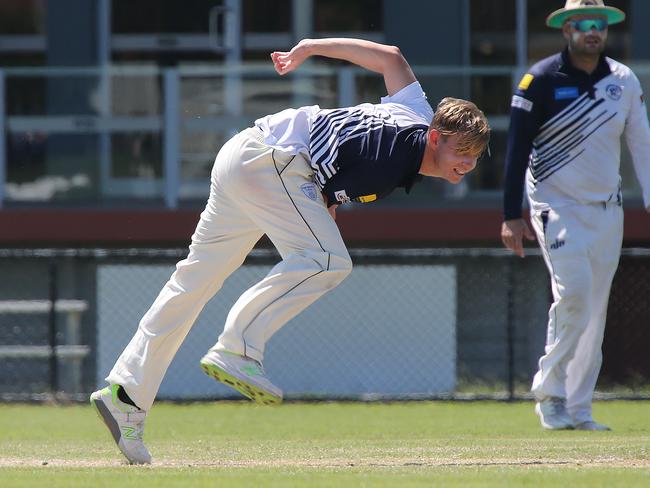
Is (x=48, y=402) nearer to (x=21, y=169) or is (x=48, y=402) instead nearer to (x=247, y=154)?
(x=21, y=169)

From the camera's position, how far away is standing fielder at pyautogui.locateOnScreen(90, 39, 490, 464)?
19.2 ft

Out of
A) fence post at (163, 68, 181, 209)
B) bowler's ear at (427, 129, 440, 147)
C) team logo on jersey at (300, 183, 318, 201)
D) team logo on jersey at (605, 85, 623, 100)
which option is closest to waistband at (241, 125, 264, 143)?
team logo on jersey at (300, 183, 318, 201)

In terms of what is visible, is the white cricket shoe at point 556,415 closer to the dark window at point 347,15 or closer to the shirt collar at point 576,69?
the shirt collar at point 576,69

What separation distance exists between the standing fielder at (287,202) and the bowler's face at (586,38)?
2.11 m

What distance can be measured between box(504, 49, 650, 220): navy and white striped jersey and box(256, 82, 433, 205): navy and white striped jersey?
2185mm

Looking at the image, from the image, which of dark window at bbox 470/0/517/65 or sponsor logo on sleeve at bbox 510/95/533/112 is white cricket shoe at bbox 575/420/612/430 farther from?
dark window at bbox 470/0/517/65

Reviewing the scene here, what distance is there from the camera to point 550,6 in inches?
570

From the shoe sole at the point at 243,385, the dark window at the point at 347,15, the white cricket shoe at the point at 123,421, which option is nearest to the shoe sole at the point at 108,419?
the white cricket shoe at the point at 123,421

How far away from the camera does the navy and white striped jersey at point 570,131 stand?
8086 millimetres

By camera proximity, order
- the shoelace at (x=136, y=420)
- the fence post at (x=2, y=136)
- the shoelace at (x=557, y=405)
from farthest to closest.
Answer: the fence post at (x=2, y=136), the shoelace at (x=557, y=405), the shoelace at (x=136, y=420)

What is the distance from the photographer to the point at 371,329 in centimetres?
1205

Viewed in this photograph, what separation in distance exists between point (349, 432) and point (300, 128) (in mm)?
3128

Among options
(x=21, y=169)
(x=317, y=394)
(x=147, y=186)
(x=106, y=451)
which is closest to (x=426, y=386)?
(x=317, y=394)

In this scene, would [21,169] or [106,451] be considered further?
[21,169]
